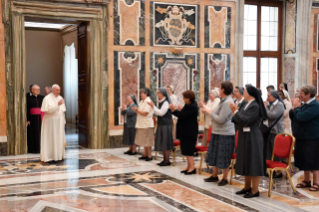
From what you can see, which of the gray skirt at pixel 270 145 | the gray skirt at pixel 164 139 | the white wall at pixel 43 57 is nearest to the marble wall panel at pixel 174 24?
the gray skirt at pixel 164 139

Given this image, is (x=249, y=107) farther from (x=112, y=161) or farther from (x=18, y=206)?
(x=112, y=161)

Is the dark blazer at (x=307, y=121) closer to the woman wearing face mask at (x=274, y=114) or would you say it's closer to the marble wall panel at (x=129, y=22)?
the woman wearing face mask at (x=274, y=114)

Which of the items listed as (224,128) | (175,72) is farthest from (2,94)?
(224,128)

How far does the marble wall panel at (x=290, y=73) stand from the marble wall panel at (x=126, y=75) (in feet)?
15.2

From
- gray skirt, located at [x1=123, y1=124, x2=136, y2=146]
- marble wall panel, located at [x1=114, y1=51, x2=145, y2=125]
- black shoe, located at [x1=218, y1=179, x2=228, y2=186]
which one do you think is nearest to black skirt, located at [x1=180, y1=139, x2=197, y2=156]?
black shoe, located at [x1=218, y1=179, x2=228, y2=186]

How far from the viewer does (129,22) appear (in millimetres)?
9797

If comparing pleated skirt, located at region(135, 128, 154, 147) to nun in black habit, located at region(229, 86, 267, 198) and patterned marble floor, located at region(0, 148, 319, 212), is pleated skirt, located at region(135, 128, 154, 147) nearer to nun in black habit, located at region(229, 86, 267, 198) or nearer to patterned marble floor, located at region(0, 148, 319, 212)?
patterned marble floor, located at region(0, 148, 319, 212)

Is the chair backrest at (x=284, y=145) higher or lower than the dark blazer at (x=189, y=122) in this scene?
lower

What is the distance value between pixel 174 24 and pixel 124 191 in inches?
231

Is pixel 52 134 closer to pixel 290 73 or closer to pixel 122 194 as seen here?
pixel 122 194

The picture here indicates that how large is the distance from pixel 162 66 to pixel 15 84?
3596 millimetres

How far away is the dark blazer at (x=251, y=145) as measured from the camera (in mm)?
5055

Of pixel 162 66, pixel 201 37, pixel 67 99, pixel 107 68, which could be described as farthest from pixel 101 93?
pixel 67 99

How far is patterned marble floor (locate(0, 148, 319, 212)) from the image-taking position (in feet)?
15.9
